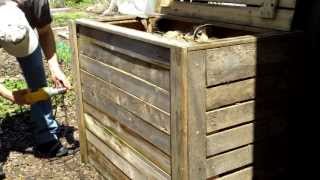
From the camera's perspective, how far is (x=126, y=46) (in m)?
3.11

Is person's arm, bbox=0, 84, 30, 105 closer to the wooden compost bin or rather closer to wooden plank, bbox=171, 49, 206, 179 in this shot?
the wooden compost bin

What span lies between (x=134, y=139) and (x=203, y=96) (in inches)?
33.0

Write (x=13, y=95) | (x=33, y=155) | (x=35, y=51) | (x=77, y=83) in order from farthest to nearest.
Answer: (x=33, y=155), (x=35, y=51), (x=77, y=83), (x=13, y=95)

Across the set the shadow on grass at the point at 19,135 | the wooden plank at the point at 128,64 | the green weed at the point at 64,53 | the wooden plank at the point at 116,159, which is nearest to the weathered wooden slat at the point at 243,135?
the wooden plank at the point at 128,64

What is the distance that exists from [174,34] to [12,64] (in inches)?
192

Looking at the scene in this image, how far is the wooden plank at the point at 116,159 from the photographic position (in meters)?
3.32

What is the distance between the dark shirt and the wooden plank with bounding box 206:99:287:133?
220 cm

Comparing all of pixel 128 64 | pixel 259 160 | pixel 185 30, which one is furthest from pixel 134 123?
pixel 185 30

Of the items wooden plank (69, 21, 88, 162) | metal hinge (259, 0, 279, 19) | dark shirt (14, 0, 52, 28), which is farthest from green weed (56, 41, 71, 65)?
metal hinge (259, 0, 279, 19)

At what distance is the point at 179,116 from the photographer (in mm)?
2602

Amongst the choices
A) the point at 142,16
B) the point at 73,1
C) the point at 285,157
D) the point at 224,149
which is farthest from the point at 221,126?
the point at 73,1

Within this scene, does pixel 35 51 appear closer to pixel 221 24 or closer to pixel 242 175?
pixel 221 24

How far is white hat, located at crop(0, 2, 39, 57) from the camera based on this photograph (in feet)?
11.7

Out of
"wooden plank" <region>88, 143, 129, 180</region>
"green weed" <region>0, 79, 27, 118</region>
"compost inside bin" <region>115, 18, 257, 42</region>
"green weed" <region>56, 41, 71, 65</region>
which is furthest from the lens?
"green weed" <region>56, 41, 71, 65</region>
